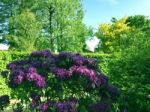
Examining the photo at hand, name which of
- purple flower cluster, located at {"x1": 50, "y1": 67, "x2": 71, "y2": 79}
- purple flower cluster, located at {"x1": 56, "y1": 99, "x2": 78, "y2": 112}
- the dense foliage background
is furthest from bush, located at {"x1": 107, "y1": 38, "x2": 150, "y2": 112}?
the dense foliage background

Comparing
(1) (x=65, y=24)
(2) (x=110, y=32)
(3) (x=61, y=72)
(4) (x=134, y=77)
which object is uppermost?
(3) (x=61, y=72)

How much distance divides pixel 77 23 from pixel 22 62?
1622 inches

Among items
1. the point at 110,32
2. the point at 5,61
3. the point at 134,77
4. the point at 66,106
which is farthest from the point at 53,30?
the point at 66,106

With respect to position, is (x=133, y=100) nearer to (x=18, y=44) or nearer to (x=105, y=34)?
(x=18, y=44)

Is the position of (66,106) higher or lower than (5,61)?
higher

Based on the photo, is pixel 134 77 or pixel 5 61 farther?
pixel 5 61

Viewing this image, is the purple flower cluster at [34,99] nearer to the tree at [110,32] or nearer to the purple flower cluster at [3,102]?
the purple flower cluster at [3,102]

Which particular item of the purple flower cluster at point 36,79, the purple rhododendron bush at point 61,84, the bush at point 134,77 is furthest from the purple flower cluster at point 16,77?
the bush at point 134,77

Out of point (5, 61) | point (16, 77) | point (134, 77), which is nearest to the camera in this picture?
point (16, 77)

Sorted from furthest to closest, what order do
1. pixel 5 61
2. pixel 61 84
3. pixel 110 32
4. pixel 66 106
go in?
pixel 110 32 → pixel 5 61 → pixel 61 84 → pixel 66 106

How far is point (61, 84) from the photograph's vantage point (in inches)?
380

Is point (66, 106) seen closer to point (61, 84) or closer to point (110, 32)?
point (61, 84)

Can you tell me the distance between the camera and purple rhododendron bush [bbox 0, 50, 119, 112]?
9.34m

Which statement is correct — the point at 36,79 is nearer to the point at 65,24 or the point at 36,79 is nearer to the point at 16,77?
the point at 16,77
